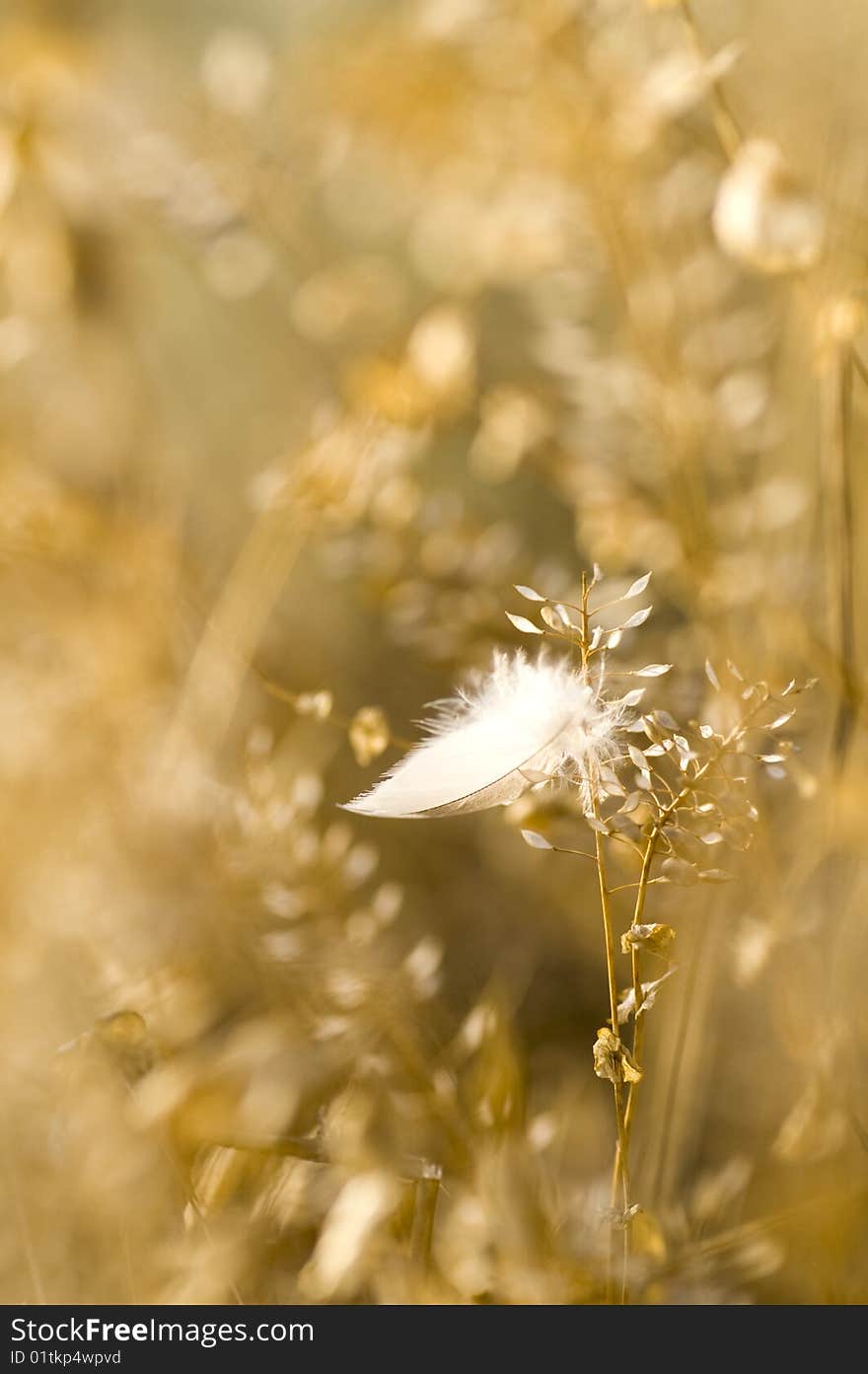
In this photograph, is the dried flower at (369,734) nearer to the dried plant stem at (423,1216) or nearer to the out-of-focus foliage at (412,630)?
the out-of-focus foliage at (412,630)

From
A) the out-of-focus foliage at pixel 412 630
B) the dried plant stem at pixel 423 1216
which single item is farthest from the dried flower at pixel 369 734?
the dried plant stem at pixel 423 1216

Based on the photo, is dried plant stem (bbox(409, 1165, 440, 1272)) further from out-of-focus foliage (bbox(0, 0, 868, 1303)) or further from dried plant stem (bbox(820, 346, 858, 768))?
dried plant stem (bbox(820, 346, 858, 768))

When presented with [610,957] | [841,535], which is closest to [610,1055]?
[610,957]

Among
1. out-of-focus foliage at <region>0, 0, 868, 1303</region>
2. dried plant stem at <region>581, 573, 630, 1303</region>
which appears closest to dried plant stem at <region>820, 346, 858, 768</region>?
out-of-focus foliage at <region>0, 0, 868, 1303</region>

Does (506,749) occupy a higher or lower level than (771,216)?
lower

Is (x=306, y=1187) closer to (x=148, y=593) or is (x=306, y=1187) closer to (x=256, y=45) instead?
(x=148, y=593)

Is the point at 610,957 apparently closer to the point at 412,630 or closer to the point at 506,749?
the point at 506,749
